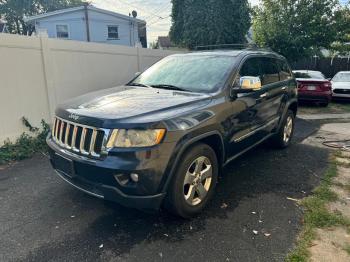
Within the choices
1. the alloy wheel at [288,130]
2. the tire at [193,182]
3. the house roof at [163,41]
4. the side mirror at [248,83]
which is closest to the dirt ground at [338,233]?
the alloy wheel at [288,130]

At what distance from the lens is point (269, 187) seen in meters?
4.17

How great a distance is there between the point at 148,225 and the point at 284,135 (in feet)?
12.0

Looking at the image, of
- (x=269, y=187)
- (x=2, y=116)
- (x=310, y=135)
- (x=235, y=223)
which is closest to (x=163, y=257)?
(x=235, y=223)

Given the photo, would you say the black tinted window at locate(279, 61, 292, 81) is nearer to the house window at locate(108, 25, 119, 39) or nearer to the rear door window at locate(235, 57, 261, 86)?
the rear door window at locate(235, 57, 261, 86)

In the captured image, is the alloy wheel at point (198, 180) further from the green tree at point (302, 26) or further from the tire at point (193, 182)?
the green tree at point (302, 26)

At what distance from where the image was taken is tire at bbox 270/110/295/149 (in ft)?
18.6

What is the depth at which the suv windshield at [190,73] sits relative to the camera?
384cm

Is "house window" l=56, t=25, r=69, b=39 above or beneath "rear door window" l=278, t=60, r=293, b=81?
above

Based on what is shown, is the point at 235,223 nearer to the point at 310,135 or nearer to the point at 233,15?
the point at 310,135

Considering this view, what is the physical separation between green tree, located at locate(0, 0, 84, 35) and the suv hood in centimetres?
3318

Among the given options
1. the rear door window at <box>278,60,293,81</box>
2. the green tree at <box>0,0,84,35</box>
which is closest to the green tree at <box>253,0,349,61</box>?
the rear door window at <box>278,60,293,81</box>

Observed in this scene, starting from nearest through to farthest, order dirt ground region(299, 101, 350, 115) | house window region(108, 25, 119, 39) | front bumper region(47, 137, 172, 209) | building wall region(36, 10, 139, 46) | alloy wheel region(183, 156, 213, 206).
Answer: front bumper region(47, 137, 172, 209), alloy wheel region(183, 156, 213, 206), dirt ground region(299, 101, 350, 115), building wall region(36, 10, 139, 46), house window region(108, 25, 119, 39)

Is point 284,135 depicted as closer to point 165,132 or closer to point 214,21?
point 165,132

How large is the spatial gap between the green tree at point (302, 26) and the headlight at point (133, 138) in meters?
12.0
